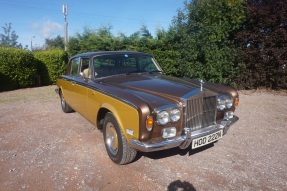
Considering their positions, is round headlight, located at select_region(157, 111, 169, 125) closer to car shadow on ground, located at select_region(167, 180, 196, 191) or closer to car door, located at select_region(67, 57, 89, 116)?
car shadow on ground, located at select_region(167, 180, 196, 191)

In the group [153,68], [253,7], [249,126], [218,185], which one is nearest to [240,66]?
[253,7]

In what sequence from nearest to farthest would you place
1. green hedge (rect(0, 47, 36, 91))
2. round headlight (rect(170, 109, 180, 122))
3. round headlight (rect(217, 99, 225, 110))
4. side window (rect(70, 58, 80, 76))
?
round headlight (rect(170, 109, 180, 122)), round headlight (rect(217, 99, 225, 110)), side window (rect(70, 58, 80, 76)), green hedge (rect(0, 47, 36, 91))

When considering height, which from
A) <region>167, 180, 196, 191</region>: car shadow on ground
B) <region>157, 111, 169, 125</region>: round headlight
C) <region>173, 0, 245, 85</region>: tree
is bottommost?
<region>167, 180, 196, 191</region>: car shadow on ground

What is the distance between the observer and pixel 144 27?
1134cm

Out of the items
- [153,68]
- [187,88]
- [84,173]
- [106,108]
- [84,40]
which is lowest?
[84,173]

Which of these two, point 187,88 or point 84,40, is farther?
point 84,40

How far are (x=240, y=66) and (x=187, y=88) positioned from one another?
260 inches

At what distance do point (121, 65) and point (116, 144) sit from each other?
1.71 m

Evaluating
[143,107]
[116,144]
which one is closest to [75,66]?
[116,144]

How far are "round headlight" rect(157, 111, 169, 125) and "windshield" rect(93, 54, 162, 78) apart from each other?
178cm

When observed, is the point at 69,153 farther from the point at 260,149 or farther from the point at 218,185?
the point at 260,149

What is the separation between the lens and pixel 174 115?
3000 millimetres

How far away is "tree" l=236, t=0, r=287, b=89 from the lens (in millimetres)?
8391

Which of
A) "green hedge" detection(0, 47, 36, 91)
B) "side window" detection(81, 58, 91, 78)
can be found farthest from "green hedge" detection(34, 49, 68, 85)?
"side window" detection(81, 58, 91, 78)
